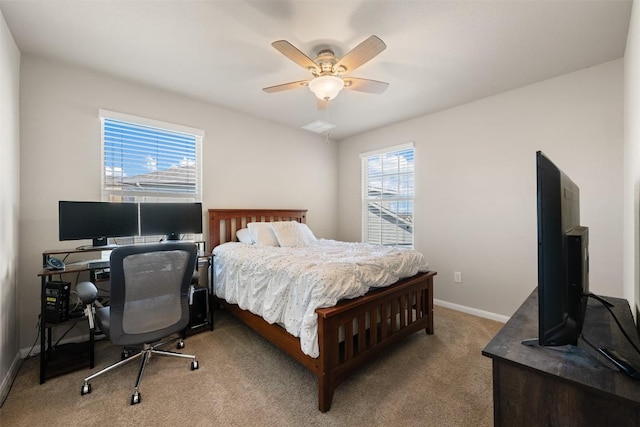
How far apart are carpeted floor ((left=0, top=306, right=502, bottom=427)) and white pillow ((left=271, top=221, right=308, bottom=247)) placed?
46.2 inches

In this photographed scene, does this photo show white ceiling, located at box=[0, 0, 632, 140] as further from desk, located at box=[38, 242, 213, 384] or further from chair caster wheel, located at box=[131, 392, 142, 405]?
chair caster wheel, located at box=[131, 392, 142, 405]

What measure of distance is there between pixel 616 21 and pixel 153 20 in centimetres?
321

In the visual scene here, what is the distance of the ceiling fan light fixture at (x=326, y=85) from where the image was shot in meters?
2.00

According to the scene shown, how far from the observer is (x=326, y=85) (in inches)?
79.9

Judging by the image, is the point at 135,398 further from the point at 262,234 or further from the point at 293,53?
the point at 293,53

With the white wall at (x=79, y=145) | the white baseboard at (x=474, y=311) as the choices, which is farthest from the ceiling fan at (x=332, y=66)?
the white baseboard at (x=474, y=311)

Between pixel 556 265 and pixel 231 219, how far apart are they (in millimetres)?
3209

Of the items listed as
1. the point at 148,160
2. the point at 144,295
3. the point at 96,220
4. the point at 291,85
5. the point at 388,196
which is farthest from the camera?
the point at 388,196

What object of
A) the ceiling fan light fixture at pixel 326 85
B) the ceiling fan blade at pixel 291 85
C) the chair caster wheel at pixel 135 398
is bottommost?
the chair caster wheel at pixel 135 398

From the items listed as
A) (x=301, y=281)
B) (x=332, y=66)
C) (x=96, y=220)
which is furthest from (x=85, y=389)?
(x=332, y=66)

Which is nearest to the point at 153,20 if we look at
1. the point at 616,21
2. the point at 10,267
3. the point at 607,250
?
the point at 10,267

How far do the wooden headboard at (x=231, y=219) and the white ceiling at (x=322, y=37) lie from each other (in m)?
1.44

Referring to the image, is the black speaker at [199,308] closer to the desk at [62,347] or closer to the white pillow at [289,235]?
the desk at [62,347]

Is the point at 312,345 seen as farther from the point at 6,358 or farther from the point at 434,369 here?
the point at 6,358
